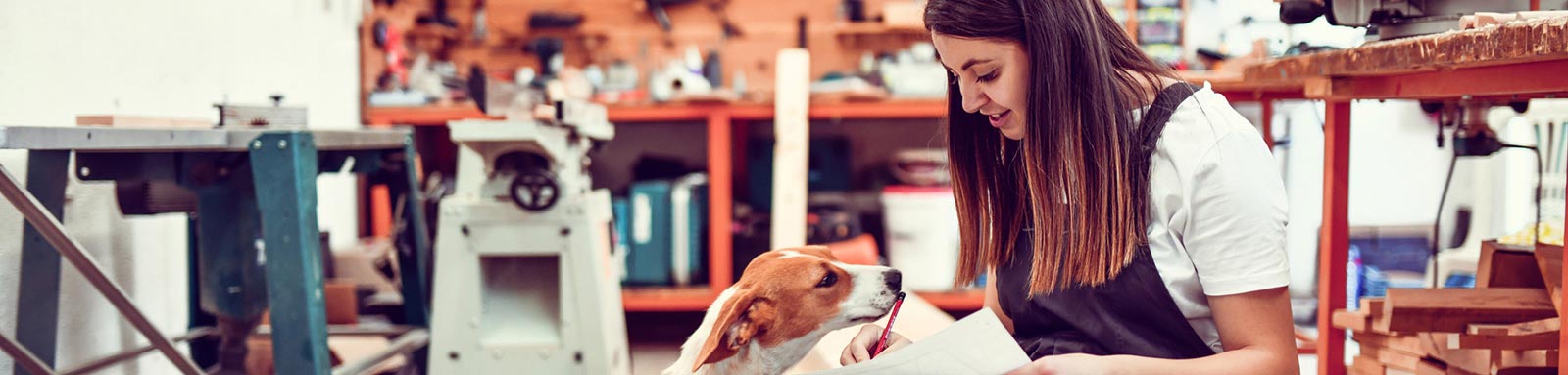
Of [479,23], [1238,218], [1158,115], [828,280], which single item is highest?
[479,23]

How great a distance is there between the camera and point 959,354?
114 centimetres

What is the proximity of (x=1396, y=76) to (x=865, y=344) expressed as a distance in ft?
2.91

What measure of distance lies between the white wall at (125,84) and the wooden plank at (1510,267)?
256 cm

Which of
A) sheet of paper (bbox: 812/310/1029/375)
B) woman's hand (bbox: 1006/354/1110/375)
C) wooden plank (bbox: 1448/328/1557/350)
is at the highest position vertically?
sheet of paper (bbox: 812/310/1029/375)

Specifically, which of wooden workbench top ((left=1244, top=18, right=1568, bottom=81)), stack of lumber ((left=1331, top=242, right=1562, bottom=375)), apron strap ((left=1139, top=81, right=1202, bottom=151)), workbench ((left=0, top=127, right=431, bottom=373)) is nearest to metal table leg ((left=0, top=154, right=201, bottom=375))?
workbench ((left=0, top=127, right=431, bottom=373))

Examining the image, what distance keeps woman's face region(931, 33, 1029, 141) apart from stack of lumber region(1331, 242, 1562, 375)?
758mm

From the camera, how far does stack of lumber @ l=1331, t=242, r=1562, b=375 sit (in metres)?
1.50

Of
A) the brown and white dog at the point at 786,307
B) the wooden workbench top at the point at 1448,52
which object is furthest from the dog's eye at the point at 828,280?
the wooden workbench top at the point at 1448,52

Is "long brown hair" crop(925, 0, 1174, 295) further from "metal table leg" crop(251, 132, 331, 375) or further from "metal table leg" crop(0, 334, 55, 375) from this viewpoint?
"metal table leg" crop(0, 334, 55, 375)

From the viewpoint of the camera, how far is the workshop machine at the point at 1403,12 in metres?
1.69

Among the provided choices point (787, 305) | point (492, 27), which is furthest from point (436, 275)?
point (492, 27)

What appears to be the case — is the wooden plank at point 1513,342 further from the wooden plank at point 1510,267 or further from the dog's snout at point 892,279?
the dog's snout at point 892,279

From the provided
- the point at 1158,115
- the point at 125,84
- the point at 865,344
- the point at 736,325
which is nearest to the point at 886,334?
the point at 865,344

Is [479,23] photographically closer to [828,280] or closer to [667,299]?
[667,299]
